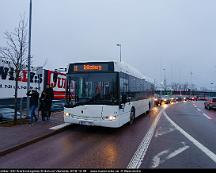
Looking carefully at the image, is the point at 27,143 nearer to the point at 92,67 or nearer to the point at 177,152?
the point at 92,67

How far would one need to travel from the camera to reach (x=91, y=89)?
11.1 metres

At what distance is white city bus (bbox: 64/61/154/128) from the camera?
10.9m

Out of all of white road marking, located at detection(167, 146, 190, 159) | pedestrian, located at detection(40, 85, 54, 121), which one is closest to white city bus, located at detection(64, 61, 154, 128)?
pedestrian, located at detection(40, 85, 54, 121)

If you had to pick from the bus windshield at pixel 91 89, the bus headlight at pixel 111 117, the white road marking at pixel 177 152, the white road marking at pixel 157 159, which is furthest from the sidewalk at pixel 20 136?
the white road marking at pixel 177 152

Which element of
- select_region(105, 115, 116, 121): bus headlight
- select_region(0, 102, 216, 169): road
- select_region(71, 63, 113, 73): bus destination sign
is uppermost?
select_region(71, 63, 113, 73): bus destination sign

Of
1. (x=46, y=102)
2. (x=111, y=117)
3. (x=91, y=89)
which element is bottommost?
(x=111, y=117)

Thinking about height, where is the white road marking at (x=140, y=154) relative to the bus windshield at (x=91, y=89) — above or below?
below

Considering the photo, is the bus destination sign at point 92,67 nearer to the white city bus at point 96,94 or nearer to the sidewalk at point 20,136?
the white city bus at point 96,94

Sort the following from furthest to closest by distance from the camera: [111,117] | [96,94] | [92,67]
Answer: [92,67] → [96,94] → [111,117]

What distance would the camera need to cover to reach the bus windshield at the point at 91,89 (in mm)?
10977

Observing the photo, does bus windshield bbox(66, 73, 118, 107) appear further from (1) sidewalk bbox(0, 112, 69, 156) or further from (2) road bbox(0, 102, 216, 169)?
(1) sidewalk bbox(0, 112, 69, 156)

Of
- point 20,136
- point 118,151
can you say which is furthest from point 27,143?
point 118,151

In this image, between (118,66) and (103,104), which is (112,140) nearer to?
(103,104)

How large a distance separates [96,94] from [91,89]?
326mm
